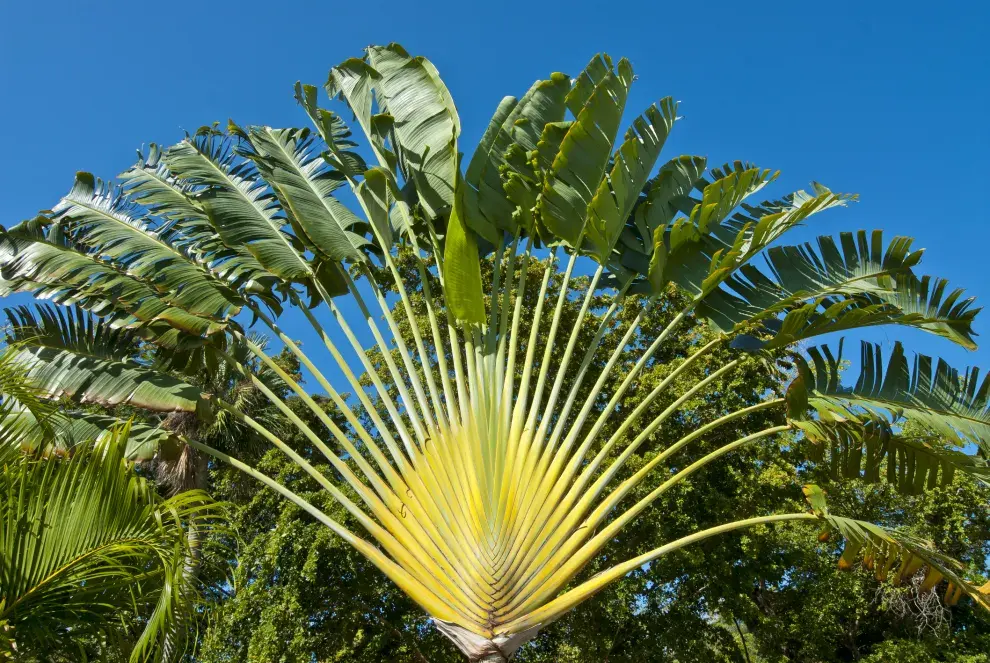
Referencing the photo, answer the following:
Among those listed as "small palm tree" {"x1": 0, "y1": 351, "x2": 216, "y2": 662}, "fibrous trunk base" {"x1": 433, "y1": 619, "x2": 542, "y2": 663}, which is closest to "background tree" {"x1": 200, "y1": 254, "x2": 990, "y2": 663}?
"fibrous trunk base" {"x1": 433, "y1": 619, "x2": 542, "y2": 663}

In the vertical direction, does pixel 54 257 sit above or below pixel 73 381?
above

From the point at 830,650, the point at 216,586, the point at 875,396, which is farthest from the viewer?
the point at 830,650

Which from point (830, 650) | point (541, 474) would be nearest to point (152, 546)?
point (541, 474)

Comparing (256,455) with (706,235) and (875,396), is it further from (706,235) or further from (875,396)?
(875,396)

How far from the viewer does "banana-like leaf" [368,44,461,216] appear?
23.7 feet

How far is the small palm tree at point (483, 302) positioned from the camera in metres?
5.32

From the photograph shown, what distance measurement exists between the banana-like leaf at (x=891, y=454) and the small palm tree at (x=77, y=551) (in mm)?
5067

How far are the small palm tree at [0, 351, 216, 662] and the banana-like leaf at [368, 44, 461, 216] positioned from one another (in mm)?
4732

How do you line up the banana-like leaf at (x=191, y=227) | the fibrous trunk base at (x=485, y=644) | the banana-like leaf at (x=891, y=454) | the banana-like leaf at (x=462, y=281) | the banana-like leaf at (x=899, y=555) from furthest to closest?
1. the banana-like leaf at (x=191, y=227)
2. the banana-like leaf at (x=462, y=281)
3. the banana-like leaf at (x=891, y=454)
4. the banana-like leaf at (x=899, y=555)
5. the fibrous trunk base at (x=485, y=644)

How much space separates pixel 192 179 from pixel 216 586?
5123 millimetres

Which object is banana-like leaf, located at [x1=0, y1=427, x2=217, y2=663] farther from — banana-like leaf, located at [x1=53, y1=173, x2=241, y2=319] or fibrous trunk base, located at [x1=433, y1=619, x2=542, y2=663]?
banana-like leaf, located at [x1=53, y1=173, x2=241, y2=319]

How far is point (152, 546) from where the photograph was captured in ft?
9.39

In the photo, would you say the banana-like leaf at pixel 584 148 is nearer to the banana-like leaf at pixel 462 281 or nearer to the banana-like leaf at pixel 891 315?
the banana-like leaf at pixel 462 281

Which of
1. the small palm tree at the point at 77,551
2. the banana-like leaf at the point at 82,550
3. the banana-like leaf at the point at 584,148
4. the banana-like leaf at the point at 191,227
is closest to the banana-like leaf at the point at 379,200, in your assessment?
the banana-like leaf at the point at 191,227
